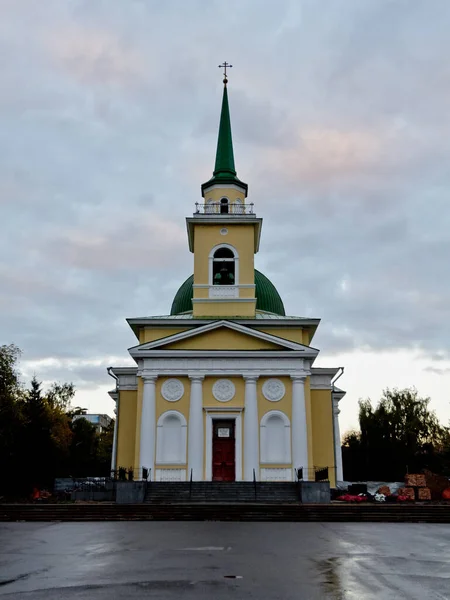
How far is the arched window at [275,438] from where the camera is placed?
2873 cm

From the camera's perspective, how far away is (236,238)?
33.7 m

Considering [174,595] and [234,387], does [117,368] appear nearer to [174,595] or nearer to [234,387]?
[234,387]

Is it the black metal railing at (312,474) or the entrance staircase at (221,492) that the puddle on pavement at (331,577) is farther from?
the black metal railing at (312,474)

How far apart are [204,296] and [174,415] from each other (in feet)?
21.9

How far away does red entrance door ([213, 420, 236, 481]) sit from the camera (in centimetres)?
2880

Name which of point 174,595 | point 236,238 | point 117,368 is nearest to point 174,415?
point 117,368

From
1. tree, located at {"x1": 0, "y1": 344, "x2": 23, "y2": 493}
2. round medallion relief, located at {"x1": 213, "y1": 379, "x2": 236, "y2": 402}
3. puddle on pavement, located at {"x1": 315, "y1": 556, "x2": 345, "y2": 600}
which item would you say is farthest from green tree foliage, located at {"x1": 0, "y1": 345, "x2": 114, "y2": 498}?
puddle on pavement, located at {"x1": 315, "y1": 556, "x2": 345, "y2": 600}

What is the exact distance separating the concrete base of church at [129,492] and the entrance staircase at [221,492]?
0.49m

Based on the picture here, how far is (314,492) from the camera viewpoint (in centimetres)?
2469

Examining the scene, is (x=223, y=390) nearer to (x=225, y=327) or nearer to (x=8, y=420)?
(x=225, y=327)

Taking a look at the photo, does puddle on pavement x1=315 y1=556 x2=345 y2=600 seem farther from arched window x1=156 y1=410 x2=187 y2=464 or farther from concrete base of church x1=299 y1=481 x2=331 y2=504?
arched window x1=156 y1=410 x2=187 y2=464

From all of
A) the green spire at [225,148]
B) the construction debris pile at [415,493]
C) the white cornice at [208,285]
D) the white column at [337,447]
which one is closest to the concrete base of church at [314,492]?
the construction debris pile at [415,493]

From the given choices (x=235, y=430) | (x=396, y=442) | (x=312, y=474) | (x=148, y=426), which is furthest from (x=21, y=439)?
(x=396, y=442)

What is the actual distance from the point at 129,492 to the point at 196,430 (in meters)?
5.07
